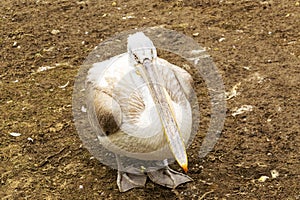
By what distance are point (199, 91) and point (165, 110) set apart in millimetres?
1901

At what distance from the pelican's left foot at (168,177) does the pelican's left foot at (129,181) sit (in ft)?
0.26

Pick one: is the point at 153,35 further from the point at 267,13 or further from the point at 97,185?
the point at 97,185

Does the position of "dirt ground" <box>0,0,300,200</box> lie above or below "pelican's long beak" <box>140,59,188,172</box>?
below

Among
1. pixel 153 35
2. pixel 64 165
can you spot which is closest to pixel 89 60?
pixel 153 35

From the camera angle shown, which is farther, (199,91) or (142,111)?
(199,91)

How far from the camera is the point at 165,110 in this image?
3809mm

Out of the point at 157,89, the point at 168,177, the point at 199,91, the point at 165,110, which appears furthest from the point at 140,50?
the point at 199,91

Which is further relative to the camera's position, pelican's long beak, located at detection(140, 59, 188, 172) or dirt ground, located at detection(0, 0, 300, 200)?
dirt ground, located at detection(0, 0, 300, 200)

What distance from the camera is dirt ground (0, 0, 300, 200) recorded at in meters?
4.49

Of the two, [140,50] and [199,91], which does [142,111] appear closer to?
[140,50]

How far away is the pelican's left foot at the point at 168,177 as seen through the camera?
448 centimetres

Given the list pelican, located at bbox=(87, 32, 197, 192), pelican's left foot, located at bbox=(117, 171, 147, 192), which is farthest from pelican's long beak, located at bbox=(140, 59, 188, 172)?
pelican's left foot, located at bbox=(117, 171, 147, 192)

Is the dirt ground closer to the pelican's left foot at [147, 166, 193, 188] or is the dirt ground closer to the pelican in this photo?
the pelican's left foot at [147, 166, 193, 188]

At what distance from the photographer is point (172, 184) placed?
176 inches
